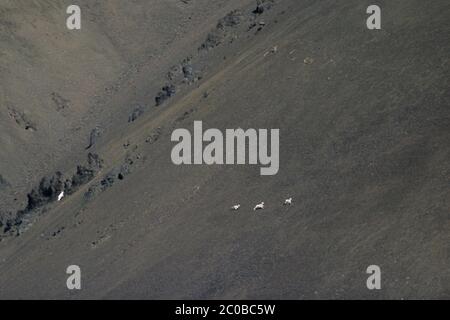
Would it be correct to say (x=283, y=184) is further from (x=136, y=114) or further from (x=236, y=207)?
(x=136, y=114)

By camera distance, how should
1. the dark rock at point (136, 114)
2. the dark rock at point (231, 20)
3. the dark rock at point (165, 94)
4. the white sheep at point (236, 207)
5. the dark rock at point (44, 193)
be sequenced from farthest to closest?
the dark rock at point (231, 20), the dark rock at point (136, 114), the dark rock at point (165, 94), the dark rock at point (44, 193), the white sheep at point (236, 207)

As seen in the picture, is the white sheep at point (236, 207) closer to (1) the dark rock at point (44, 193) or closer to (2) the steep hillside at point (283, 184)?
(2) the steep hillside at point (283, 184)

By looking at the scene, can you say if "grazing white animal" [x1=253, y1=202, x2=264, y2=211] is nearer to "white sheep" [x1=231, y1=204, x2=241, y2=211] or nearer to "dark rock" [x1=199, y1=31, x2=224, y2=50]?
"white sheep" [x1=231, y1=204, x2=241, y2=211]

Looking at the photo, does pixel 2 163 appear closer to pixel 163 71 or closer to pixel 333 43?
pixel 163 71

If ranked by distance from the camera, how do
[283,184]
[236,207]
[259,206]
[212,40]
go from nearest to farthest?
[259,206]
[283,184]
[236,207]
[212,40]

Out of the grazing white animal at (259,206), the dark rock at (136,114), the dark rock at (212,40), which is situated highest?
the dark rock at (212,40)

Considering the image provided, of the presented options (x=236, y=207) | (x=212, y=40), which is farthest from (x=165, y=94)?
(x=236, y=207)

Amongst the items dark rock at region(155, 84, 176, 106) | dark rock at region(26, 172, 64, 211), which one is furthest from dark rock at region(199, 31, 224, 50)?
dark rock at region(26, 172, 64, 211)

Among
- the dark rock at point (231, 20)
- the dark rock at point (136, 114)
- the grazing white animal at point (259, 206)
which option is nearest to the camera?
the grazing white animal at point (259, 206)

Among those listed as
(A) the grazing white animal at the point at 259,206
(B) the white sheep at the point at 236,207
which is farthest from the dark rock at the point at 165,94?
(A) the grazing white animal at the point at 259,206

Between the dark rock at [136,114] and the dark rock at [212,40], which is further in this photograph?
the dark rock at [212,40]
